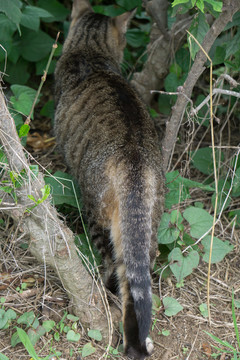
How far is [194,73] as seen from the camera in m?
2.93

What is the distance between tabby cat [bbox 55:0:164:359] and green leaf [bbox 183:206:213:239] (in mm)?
250

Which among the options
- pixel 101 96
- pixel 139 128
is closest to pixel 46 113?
pixel 101 96

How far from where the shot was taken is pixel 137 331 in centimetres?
244

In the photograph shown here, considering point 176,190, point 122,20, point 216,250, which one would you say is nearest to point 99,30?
point 122,20

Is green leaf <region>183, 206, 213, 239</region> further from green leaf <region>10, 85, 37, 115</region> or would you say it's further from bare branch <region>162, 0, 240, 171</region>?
green leaf <region>10, 85, 37, 115</region>

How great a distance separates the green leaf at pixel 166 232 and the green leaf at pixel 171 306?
35 cm

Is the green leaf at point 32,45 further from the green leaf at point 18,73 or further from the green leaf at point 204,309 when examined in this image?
the green leaf at point 204,309

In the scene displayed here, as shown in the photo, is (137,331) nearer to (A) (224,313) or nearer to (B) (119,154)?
(A) (224,313)

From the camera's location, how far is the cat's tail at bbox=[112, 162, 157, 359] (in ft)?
7.65

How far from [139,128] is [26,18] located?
1.56 m

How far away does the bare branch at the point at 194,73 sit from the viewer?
2.73 metres

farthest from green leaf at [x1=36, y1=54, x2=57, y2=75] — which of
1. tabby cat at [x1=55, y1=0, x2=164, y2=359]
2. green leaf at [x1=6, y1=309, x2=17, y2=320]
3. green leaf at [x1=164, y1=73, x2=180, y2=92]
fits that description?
green leaf at [x1=6, y1=309, x2=17, y2=320]

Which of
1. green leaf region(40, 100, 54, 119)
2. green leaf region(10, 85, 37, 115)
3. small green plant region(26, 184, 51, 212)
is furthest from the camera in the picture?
green leaf region(40, 100, 54, 119)

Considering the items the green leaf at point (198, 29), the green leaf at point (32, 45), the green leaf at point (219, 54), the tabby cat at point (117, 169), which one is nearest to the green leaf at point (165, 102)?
the tabby cat at point (117, 169)
